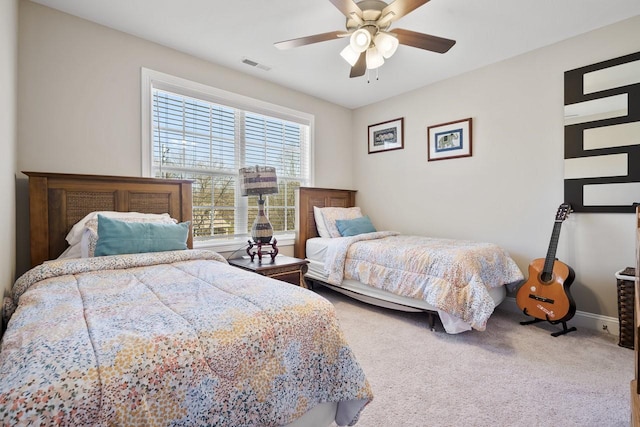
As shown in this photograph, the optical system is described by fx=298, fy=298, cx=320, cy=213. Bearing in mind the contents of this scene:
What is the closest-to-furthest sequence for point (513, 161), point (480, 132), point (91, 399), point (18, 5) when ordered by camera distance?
1. point (91, 399)
2. point (18, 5)
3. point (513, 161)
4. point (480, 132)

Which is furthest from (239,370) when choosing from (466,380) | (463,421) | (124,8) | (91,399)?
(124,8)

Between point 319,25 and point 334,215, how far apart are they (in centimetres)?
222

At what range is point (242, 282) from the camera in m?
1.45

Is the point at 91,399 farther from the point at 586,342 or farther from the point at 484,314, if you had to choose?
the point at 586,342

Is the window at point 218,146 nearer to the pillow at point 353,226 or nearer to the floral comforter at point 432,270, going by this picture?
the pillow at point 353,226

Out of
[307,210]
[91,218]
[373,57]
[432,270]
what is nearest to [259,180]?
[307,210]

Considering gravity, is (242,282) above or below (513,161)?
below

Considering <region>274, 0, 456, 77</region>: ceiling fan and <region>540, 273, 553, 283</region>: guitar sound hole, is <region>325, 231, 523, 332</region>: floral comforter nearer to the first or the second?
<region>540, 273, 553, 283</region>: guitar sound hole

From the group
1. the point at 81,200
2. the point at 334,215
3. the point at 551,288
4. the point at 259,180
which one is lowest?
the point at 551,288

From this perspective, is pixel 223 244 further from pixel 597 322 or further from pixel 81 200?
pixel 597 322

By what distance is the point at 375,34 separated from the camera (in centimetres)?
217

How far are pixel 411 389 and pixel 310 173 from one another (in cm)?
295

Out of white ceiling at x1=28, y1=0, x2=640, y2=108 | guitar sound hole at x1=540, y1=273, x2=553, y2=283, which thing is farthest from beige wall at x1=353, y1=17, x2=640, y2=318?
guitar sound hole at x1=540, y1=273, x2=553, y2=283

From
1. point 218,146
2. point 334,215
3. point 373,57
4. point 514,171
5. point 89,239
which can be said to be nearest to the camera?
point 89,239
